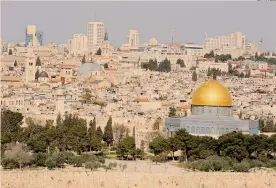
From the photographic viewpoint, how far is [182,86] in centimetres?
7194

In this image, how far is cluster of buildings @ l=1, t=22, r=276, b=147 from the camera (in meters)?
41.2

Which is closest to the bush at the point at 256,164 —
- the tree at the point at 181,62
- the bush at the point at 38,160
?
the bush at the point at 38,160

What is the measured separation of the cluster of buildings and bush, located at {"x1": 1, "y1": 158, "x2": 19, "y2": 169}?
10438 millimetres

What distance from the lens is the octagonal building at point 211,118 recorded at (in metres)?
40.1

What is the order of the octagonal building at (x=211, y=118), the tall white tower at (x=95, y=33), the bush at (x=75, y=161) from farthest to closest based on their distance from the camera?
the tall white tower at (x=95, y=33)
the octagonal building at (x=211, y=118)
the bush at (x=75, y=161)

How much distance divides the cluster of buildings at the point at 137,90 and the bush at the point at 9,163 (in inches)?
411

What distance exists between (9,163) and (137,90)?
122ft

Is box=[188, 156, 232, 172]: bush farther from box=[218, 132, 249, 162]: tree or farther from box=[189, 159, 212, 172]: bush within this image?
box=[218, 132, 249, 162]: tree

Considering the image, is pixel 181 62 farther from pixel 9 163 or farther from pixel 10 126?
pixel 9 163

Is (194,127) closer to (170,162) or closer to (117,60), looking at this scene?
(170,162)

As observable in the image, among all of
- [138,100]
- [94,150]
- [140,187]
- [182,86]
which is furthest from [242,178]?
[182,86]

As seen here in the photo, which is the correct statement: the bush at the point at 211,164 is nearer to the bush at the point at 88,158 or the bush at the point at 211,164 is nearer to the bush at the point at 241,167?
the bush at the point at 241,167

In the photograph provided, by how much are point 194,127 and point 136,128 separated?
489 centimetres

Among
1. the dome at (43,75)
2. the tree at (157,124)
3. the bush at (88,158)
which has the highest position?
the dome at (43,75)
